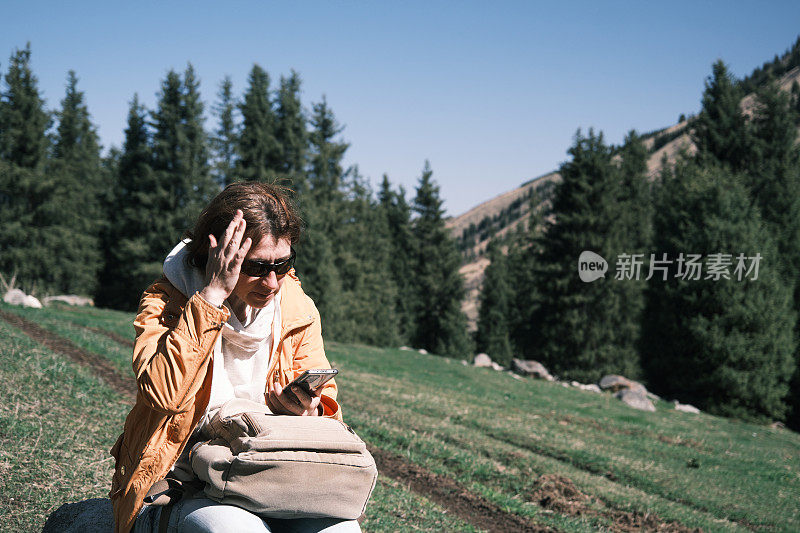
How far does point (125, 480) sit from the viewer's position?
8.72ft

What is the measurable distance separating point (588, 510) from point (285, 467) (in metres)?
5.95

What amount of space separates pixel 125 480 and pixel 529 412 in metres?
13.9

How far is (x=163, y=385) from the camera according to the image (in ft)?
8.27

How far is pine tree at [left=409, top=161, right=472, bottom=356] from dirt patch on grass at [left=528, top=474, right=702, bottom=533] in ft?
133

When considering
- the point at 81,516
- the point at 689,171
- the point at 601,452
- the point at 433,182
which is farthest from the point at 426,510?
the point at 433,182

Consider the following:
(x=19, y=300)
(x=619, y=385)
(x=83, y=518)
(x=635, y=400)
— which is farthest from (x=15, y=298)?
(x=619, y=385)

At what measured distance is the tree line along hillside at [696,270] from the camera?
1141 inches

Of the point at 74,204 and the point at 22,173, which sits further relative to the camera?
the point at 74,204

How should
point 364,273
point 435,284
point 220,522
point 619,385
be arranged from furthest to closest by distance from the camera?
point 435,284
point 364,273
point 619,385
point 220,522

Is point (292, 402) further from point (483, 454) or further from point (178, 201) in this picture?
point (178, 201)

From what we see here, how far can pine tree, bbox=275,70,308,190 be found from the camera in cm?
4075

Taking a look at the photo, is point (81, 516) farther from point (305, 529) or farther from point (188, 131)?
point (188, 131)

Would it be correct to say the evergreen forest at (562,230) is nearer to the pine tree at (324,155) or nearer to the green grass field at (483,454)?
the pine tree at (324,155)

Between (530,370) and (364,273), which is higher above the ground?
(364,273)
